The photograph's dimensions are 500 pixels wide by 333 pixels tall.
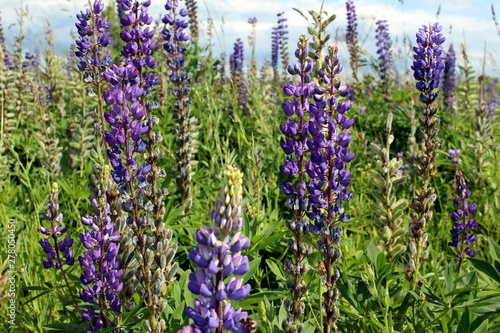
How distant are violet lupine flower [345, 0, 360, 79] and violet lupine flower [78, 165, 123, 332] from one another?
6.35 metres

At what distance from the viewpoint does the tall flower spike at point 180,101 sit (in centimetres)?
335

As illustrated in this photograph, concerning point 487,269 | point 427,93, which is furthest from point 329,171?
point 427,93

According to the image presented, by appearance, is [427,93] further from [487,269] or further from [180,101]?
[180,101]

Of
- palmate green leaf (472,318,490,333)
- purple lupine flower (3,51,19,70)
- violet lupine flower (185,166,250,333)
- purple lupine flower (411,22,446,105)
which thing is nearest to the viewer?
violet lupine flower (185,166,250,333)

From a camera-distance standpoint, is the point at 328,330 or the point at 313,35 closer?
the point at 328,330

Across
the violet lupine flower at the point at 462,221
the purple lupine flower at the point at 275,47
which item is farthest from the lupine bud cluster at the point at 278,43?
the violet lupine flower at the point at 462,221

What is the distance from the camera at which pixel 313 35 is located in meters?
2.10

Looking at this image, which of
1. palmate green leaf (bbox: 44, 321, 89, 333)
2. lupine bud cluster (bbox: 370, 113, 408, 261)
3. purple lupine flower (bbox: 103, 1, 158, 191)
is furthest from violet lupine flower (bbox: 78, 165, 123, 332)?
lupine bud cluster (bbox: 370, 113, 408, 261)

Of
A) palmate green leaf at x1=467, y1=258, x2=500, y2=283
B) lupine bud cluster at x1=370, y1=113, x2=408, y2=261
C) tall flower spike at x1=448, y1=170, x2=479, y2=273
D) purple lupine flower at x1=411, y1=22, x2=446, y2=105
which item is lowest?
tall flower spike at x1=448, y1=170, x2=479, y2=273

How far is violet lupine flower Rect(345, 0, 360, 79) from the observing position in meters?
7.64

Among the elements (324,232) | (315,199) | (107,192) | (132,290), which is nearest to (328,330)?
(324,232)

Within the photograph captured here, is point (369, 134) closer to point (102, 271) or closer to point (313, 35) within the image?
point (313, 35)

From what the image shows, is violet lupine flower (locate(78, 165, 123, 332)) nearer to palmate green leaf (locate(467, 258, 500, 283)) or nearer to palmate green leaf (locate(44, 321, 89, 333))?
palmate green leaf (locate(44, 321, 89, 333))

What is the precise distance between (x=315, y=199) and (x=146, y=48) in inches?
50.9
